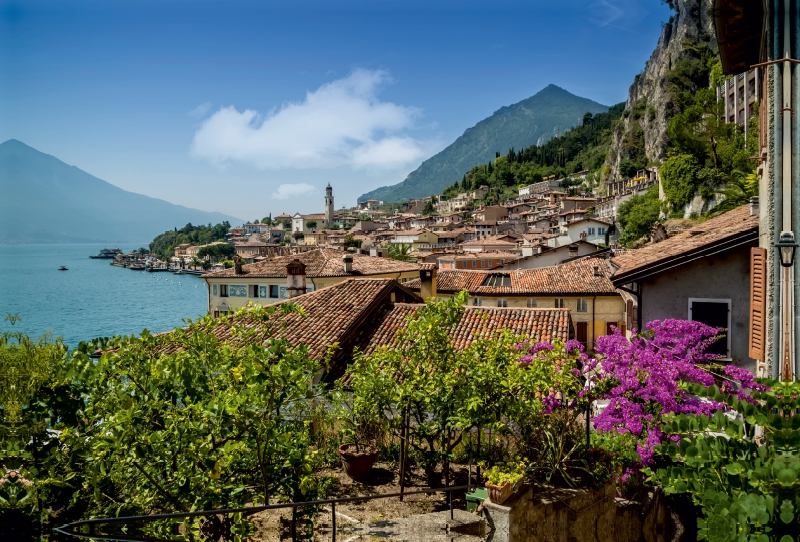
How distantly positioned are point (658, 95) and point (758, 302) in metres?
95.6

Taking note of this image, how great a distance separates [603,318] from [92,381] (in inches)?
1161

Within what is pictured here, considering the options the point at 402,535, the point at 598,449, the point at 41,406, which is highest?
the point at 41,406

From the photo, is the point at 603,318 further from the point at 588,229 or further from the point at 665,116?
the point at 665,116

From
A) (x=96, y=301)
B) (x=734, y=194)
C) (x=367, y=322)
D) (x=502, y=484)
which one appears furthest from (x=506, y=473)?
(x=96, y=301)

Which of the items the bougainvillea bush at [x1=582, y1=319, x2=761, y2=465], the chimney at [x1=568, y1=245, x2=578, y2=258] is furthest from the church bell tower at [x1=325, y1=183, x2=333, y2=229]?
the bougainvillea bush at [x1=582, y1=319, x2=761, y2=465]

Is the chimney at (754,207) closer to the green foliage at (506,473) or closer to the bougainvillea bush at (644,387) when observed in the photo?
the bougainvillea bush at (644,387)

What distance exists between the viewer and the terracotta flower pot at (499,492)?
6.25m

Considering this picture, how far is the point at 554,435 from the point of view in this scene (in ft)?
25.2

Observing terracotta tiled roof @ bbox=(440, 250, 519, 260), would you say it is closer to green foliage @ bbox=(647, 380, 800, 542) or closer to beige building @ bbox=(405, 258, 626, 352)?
beige building @ bbox=(405, 258, 626, 352)

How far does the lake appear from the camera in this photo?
237 ft

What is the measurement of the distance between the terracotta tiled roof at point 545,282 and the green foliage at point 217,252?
14002 centimetres

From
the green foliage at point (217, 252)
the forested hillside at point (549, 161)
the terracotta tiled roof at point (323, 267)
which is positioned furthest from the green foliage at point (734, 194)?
the green foliage at point (217, 252)

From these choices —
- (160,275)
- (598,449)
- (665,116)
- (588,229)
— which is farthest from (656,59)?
(160,275)

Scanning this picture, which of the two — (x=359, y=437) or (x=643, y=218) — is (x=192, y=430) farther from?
(x=643, y=218)
